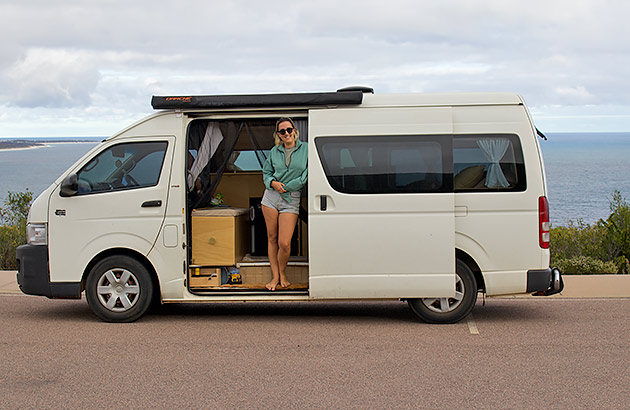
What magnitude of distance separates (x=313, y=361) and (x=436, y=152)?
107 inches

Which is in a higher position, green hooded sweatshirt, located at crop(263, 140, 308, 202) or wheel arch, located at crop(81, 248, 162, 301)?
green hooded sweatshirt, located at crop(263, 140, 308, 202)

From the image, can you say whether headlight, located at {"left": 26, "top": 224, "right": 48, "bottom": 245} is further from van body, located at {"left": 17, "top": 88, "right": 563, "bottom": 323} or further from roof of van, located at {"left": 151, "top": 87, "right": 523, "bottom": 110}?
roof of van, located at {"left": 151, "top": 87, "right": 523, "bottom": 110}

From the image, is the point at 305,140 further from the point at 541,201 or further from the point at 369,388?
the point at 369,388

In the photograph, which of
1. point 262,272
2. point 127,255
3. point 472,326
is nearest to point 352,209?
point 262,272

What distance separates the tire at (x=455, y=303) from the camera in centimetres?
861

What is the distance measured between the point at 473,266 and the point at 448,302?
48cm

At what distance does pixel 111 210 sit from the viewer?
28.6 ft

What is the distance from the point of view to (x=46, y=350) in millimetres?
7531

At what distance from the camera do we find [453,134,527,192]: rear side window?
8.50 metres

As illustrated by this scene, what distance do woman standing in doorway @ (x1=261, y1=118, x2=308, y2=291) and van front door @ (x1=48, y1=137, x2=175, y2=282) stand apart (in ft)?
3.71

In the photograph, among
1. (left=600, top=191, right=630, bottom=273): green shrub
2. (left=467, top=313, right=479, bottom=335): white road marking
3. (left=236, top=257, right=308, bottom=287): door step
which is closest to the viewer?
(left=467, top=313, right=479, bottom=335): white road marking

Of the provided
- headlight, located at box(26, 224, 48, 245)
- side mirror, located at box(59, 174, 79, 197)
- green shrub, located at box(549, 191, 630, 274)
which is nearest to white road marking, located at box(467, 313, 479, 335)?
green shrub, located at box(549, 191, 630, 274)

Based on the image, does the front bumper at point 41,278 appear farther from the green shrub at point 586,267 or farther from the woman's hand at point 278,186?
the green shrub at point 586,267

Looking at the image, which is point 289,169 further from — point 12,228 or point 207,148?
point 12,228
